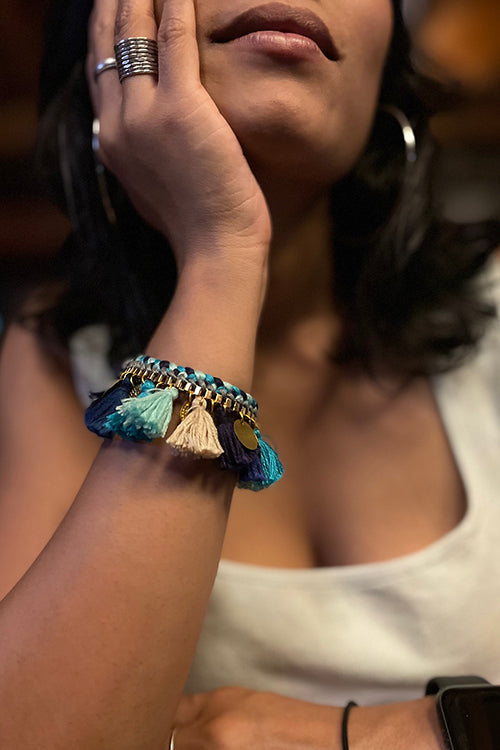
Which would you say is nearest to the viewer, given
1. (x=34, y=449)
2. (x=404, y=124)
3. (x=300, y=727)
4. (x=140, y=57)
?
(x=300, y=727)

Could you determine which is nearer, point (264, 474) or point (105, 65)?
point (264, 474)

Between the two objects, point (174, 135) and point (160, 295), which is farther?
point (160, 295)

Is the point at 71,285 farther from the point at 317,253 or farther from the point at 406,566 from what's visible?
the point at 406,566

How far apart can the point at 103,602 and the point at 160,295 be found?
2.21 ft

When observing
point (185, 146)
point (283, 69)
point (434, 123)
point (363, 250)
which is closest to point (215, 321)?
point (185, 146)

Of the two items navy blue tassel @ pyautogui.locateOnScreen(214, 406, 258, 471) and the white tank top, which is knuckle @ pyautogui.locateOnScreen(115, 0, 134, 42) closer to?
navy blue tassel @ pyautogui.locateOnScreen(214, 406, 258, 471)

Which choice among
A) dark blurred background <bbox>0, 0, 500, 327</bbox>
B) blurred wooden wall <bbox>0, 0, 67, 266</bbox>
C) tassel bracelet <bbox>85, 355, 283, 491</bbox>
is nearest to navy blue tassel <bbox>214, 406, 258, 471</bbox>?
tassel bracelet <bbox>85, 355, 283, 491</bbox>

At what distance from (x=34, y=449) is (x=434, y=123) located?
1052 millimetres

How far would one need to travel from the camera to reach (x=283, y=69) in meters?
0.78

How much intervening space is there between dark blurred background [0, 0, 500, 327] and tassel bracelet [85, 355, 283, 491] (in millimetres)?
890

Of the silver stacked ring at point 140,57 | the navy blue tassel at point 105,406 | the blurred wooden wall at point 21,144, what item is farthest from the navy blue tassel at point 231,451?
the blurred wooden wall at point 21,144

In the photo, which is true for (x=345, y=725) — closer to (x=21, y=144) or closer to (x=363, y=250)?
(x=363, y=250)

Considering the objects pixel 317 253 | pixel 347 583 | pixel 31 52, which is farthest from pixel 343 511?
pixel 31 52

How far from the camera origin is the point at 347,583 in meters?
0.88
